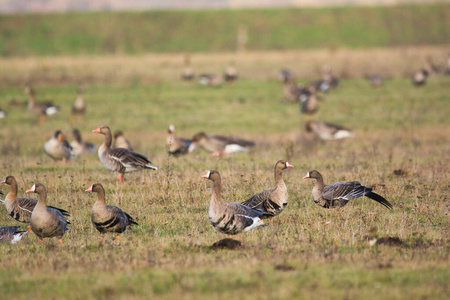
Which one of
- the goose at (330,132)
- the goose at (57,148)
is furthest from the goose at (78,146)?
the goose at (330,132)

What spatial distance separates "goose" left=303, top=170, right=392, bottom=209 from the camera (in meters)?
10.6

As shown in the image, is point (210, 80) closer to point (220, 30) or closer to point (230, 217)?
point (230, 217)

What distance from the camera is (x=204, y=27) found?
84062mm

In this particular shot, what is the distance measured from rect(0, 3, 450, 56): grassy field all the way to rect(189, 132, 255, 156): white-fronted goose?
51.7 metres

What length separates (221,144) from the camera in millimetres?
19344

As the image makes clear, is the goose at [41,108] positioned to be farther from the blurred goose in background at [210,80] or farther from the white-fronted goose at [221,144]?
the blurred goose in background at [210,80]

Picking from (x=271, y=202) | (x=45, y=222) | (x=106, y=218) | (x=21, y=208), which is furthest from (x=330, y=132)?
(x=45, y=222)

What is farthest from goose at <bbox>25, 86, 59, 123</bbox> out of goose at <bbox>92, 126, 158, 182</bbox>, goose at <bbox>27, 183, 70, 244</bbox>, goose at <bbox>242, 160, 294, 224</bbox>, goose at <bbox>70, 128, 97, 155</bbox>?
goose at <bbox>242, 160, 294, 224</bbox>

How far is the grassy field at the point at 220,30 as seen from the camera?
73.2 metres

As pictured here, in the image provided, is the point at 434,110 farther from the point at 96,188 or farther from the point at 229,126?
the point at 96,188

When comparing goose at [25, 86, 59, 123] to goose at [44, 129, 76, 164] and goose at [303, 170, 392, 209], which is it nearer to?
goose at [44, 129, 76, 164]

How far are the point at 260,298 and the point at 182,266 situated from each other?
1.64 metres

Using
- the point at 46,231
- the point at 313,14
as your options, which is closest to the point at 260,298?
the point at 46,231

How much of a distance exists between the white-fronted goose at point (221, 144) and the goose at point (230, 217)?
32.7 ft
